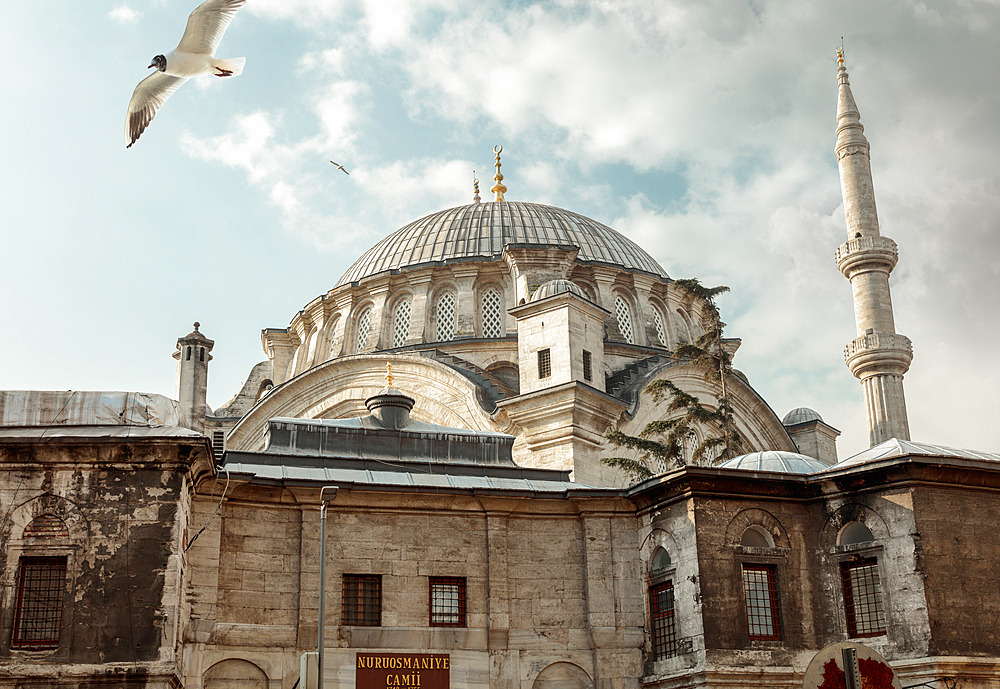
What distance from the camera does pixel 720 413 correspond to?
85.0 feet

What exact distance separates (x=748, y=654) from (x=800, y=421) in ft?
66.5

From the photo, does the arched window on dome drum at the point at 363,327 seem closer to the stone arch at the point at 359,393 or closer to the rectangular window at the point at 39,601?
the stone arch at the point at 359,393

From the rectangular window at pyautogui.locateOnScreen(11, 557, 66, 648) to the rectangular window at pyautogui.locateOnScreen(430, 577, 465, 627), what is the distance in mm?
5402

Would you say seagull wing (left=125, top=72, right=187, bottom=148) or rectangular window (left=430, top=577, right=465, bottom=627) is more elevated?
seagull wing (left=125, top=72, right=187, bottom=148)

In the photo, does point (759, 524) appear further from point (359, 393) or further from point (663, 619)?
point (359, 393)

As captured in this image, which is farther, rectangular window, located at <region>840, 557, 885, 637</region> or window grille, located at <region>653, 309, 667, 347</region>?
window grille, located at <region>653, 309, 667, 347</region>

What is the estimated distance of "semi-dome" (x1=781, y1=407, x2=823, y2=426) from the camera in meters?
35.0

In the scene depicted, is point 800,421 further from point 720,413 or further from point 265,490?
point 265,490

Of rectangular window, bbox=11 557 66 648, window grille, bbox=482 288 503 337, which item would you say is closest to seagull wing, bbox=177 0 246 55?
rectangular window, bbox=11 557 66 648

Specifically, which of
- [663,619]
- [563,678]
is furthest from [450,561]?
[663,619]

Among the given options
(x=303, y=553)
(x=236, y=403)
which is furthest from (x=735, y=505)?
(x=236, y=403)

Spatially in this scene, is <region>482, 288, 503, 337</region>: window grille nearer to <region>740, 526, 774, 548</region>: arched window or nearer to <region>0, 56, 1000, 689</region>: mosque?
<region>0, 56, 1000, 689</region>: mosque

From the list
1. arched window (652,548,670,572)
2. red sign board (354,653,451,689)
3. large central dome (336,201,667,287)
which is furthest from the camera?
large central dome (336,201,667,287)

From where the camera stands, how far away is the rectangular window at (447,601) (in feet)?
55.3
